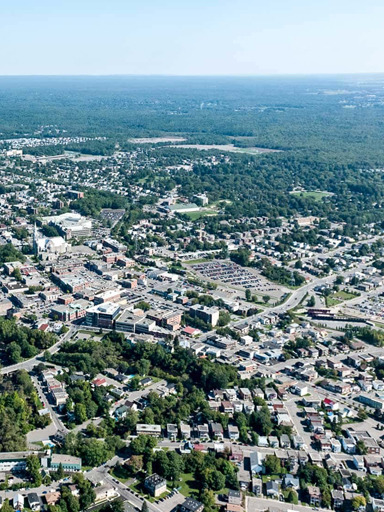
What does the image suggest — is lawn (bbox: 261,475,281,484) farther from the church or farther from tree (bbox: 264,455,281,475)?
the church

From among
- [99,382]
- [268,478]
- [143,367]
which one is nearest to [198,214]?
[143,367]

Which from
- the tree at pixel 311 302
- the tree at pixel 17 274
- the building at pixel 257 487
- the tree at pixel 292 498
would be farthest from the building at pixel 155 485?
the tree at pixel 17 274

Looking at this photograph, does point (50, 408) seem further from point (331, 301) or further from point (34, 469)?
point (331, 301)

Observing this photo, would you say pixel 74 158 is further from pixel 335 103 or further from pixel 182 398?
pixel 335 103

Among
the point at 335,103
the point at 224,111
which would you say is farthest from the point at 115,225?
the point at 335,103

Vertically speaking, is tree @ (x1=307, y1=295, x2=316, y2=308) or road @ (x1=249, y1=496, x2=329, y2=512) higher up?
tree @ (x1=307, y1=295, x2=316, y2=308)

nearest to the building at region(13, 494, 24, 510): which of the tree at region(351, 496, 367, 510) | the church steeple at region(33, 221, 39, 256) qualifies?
the tree at region(351, 496, 367, 510)

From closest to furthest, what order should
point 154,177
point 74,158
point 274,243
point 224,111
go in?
1. point 274,243
2. point 154,177
3. point 74,158
4. point 224,111
